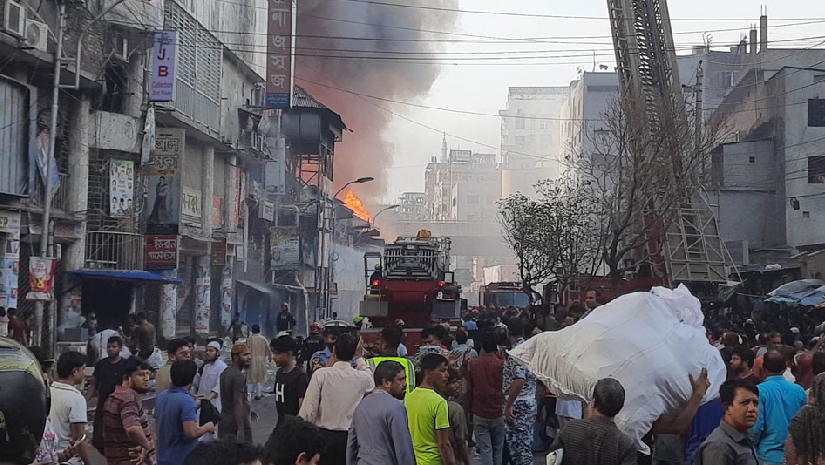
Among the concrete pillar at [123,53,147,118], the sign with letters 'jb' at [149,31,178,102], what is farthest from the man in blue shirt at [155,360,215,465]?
the concrete pillar at [123,53,147,118]

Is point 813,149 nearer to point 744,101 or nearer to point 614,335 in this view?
point 744,101

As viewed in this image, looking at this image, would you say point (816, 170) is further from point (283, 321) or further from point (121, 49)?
point (121, 49)

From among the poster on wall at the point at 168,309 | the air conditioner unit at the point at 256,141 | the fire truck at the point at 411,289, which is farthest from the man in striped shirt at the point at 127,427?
the air conditioner unit at the point at 256,141

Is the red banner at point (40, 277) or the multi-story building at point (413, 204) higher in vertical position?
the multi-story building at point (413, 204)

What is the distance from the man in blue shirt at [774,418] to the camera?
22.5 ft

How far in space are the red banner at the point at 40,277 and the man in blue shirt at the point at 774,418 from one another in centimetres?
1724

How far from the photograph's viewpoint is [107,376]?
9773 mm

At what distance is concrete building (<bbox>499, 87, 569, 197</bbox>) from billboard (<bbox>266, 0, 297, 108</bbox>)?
290 feet

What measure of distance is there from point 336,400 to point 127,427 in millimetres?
1473

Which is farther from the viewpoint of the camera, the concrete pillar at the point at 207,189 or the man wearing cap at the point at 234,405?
the concrete pillar at the point at 207,189

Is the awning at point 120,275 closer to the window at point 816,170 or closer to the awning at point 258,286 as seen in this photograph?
the awning at point 258,286

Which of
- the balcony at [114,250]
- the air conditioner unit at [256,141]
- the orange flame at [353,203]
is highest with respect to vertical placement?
the air conditioner unit at [256,141]

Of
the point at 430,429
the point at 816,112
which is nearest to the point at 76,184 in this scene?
the point at 430,429

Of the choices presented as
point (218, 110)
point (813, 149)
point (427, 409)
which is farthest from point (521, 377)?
point (813, 149)
